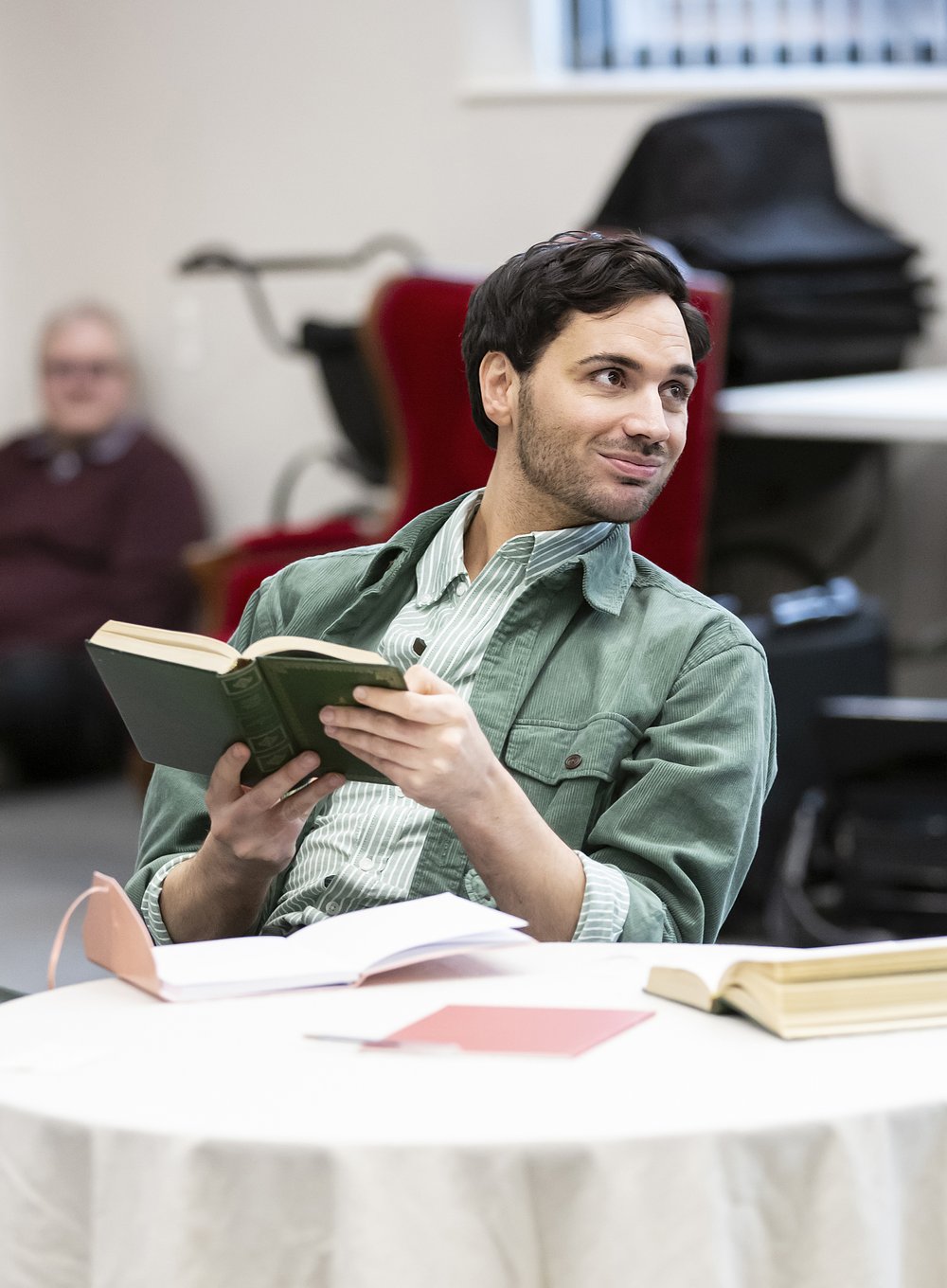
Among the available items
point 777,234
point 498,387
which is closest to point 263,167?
point 777,234

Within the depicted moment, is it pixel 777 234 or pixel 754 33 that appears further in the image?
pixel 754 33

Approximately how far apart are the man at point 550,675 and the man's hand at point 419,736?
58mm

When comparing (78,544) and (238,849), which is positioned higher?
(238,849)

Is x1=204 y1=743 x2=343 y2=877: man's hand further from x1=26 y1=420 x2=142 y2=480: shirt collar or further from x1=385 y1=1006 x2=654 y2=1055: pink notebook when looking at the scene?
x1=26 y1=420 x2=142 y2=480: shirt collar

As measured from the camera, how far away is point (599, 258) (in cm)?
136

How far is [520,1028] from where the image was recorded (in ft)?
3.16

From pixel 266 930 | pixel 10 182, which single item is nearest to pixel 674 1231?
pixel 266 930

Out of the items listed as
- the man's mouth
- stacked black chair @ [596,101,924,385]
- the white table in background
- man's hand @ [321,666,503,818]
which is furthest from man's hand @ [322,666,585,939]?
stacked black chair @ [596,101,924,385]

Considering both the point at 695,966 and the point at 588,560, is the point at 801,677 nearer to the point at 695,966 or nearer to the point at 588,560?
the point at 588,560

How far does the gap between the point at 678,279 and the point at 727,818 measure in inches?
16.6

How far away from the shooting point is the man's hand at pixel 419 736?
1.11 m

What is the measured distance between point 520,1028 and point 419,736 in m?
0.22

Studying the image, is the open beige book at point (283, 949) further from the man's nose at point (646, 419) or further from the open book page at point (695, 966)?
the man's nose at point (646, 419)

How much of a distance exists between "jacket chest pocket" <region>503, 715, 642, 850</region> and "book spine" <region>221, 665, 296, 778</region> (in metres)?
0.19
